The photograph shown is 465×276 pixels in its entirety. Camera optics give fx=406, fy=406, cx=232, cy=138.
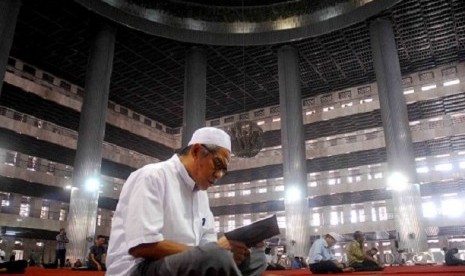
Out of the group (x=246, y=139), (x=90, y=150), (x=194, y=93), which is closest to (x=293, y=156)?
(x=246, y=139)

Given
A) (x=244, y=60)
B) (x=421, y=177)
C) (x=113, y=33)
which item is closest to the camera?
(x=113, y=33)

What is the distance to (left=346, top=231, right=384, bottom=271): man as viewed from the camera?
8125mm

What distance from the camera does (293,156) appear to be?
1853cm

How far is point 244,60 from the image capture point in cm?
2128

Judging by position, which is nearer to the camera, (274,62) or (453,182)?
(274,62)

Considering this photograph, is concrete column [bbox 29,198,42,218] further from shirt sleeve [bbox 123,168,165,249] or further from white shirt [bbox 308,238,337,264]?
shirt sleeve [bbox 123,168,165,249]

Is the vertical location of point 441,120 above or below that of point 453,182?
above

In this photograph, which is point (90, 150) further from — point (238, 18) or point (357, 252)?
point (357, 252)

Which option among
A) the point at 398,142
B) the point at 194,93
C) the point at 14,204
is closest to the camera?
the point at 398,142

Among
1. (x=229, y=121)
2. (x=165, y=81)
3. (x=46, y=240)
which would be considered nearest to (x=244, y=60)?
(x=165, y=81)

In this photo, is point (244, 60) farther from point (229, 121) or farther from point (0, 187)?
point (0, 187)

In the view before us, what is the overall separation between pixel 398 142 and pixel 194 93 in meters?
9.03

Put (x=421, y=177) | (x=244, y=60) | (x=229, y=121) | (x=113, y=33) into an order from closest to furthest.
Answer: (x=113, y=33) → (x=244, y=60) → (x=421, y=177) → (x=229, y=121)

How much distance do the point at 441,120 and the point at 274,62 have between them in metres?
11.1
